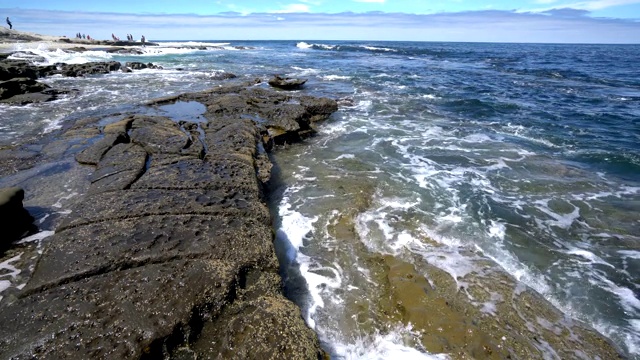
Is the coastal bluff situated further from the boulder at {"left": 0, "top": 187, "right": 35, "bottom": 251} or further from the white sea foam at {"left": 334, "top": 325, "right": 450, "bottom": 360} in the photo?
the boulder at {"left": 0, "top": 187, "right": 35, "bottom": 251}

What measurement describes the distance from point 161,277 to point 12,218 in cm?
279

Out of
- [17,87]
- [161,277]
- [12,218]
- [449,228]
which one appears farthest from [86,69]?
[449,228]

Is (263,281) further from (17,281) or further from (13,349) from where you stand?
(17,281)

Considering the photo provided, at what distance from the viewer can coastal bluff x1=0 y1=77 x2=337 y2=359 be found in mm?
2492

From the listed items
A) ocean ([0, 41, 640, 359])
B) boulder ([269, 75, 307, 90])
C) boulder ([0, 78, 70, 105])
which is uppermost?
boulder ([269, 75, 307, 90])

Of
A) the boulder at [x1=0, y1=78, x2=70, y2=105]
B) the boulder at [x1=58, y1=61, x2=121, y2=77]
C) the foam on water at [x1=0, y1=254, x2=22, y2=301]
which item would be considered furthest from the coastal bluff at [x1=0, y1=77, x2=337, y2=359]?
the boulder at [x1=58, y1=61, x2=121, y2=77]

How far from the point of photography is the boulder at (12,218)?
13.2ft

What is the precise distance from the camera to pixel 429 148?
30.7ft

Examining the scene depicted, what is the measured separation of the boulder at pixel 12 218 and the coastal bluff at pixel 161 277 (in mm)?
861

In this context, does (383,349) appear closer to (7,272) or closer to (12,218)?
(7,272)

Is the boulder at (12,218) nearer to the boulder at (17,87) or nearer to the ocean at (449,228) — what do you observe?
the ocean at (449,228)

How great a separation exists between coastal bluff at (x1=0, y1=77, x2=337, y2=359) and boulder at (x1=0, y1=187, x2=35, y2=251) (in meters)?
0.86

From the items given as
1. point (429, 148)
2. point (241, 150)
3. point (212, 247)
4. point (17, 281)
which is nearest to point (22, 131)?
point (241, 150)

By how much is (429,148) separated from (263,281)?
294 inches
